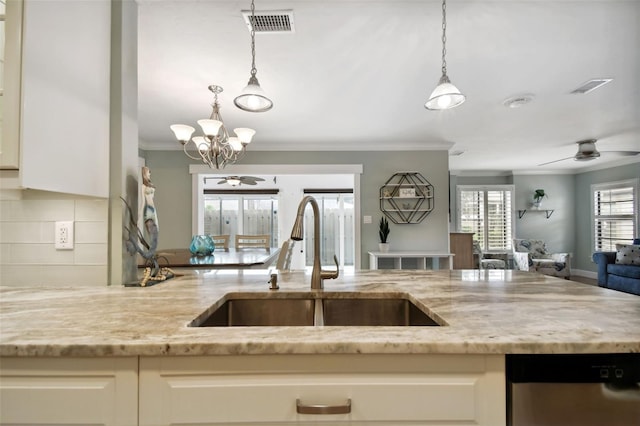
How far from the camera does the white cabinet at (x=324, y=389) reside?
0.71 m

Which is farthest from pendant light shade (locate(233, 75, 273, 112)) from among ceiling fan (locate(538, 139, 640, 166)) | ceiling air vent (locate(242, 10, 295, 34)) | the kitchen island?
ceiling fan (locate(538, 139, 640, 166))

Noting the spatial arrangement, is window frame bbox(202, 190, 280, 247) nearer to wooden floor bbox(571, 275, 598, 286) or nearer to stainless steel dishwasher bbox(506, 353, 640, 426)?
wooden floor bbox(571, 275, 598, 286)

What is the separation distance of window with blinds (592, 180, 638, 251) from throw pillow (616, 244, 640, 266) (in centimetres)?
181

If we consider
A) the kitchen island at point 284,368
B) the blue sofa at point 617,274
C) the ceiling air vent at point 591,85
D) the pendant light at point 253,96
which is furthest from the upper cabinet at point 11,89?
the blue sofa at point 617,274

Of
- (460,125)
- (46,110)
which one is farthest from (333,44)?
(460,125)

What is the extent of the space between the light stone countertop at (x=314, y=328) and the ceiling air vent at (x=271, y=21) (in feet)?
4.87

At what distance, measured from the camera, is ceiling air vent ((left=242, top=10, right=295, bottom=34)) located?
5.60 feet

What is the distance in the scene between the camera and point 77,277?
1.31 m

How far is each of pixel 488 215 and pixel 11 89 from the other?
7.87 m

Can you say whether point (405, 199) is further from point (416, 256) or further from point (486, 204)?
point (486, 204)

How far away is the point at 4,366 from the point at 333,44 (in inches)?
83.9

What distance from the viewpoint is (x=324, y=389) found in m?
0.71

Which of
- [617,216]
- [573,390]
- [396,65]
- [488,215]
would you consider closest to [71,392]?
[573,390]

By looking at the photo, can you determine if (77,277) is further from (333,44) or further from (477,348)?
(333,44)
